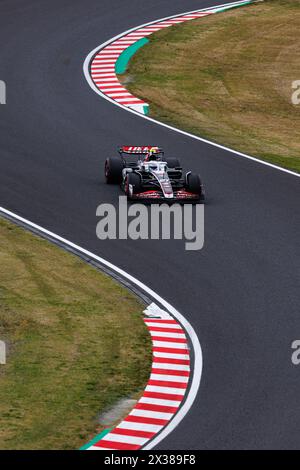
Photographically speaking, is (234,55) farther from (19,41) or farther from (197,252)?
(197,252)

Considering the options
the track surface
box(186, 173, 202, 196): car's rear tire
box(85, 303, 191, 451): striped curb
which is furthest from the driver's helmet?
box(85, 303, 191, 451): striped curb

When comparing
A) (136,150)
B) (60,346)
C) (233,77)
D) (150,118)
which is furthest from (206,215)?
(233,77)

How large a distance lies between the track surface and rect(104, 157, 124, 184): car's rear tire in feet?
1.56

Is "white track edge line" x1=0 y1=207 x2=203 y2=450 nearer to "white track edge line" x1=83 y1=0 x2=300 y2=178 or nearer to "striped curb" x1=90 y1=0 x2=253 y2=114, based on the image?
"white track edge line" x1=83 y1=0 x2=300 y2=178

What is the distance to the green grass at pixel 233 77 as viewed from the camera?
39.3m

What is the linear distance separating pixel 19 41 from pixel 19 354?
26.8 meters

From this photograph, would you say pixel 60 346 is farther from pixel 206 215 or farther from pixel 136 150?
pixel 136 150

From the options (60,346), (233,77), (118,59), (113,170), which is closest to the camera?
(60,346)

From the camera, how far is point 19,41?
47.2 metres

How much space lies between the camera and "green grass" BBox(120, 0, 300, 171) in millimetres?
39344

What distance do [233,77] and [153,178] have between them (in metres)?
14.6

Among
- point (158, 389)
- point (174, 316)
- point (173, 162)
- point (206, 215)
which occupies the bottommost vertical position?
point (158, 389)

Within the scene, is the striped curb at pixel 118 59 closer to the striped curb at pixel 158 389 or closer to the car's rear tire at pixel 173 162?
the car's rear tire at pixel 173 162

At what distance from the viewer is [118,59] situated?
4566 centimetres
